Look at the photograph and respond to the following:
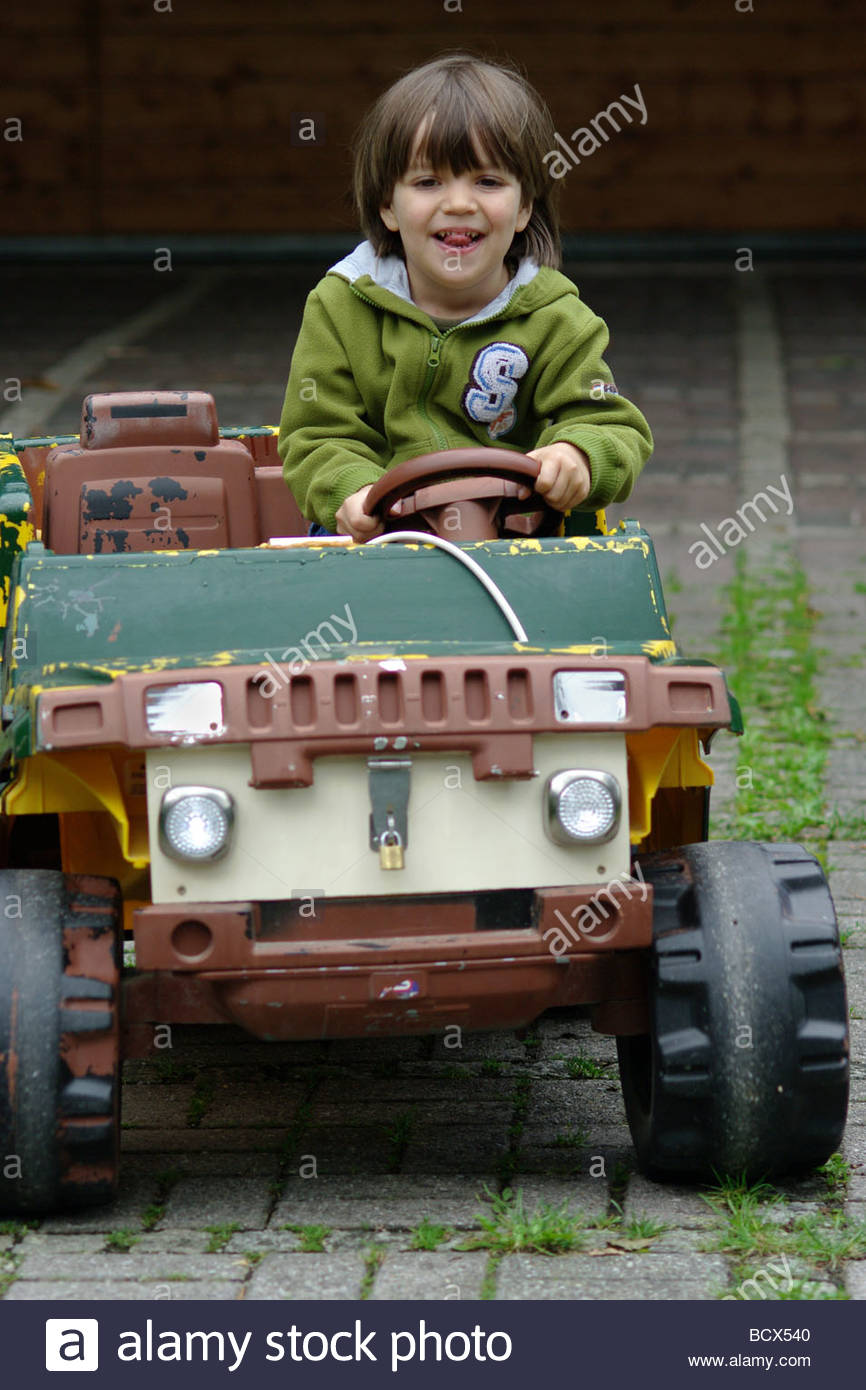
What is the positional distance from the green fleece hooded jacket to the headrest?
40 centimetres

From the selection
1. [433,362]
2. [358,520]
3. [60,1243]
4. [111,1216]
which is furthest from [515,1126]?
[433,362]

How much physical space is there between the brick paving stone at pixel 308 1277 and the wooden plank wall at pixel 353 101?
42.1 feet

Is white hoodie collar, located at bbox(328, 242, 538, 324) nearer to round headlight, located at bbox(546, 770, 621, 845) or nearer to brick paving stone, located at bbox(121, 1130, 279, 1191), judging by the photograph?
round headlight, located at bbox(546, 770, 621, 845)

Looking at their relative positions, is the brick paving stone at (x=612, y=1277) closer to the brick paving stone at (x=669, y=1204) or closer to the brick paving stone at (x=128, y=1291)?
the brick paving stone at (x=669, y=1204)

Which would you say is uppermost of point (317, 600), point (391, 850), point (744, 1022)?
point (317, 600)

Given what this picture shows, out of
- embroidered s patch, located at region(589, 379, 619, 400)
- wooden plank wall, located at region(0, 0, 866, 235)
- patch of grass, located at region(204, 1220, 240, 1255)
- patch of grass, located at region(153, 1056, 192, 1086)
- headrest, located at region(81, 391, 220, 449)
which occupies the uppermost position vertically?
wooden plank wall, located at region(0, 0, 866, 235)

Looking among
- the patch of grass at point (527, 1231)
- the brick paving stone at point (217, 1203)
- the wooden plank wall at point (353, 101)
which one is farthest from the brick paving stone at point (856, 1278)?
the wooden plank wall at point (353, 101)

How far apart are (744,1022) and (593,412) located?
1.38 metres

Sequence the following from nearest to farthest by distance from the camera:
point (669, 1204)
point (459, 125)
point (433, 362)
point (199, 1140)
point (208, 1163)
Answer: point (669, 1204) → point (208, 1163) → point (199, 1140) → point (459, 125) → point (433, 362)

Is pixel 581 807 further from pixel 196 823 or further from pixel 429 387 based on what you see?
pixel 429 387

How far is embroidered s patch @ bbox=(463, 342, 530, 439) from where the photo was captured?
3.90 metres

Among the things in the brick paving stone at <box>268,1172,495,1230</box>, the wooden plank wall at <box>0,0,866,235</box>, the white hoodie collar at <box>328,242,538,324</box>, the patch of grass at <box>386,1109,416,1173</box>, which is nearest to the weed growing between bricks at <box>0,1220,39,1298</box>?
the brick paving stone at <box>268,1172,495,1230</box>

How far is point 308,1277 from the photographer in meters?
2.82
